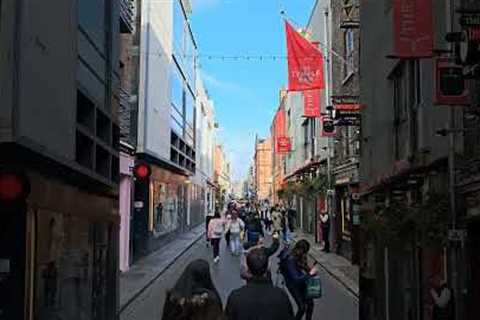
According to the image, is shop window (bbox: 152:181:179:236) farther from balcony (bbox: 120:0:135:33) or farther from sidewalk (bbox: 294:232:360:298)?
balcony (bbox: 120:0:135:33)

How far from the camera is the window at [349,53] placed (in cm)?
2882

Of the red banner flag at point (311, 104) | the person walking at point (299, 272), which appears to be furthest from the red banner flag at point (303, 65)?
the person walking at point (299, 272)

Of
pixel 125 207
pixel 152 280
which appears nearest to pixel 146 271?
pixel 152 280

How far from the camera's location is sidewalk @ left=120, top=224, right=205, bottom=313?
62.6ft

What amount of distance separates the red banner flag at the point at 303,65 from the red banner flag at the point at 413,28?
15.7 m

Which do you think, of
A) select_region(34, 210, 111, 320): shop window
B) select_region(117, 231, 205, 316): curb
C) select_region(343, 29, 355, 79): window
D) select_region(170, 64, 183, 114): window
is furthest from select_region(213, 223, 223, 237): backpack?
select_region(170, 64, 183, 114): window

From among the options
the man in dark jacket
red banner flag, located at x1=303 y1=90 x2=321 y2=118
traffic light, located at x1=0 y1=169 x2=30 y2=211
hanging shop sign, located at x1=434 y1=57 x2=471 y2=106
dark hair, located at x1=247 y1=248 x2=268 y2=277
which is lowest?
the man in dark jacket

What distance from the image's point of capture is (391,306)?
14266mm

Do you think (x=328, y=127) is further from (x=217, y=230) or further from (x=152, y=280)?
(x=152, y=280)

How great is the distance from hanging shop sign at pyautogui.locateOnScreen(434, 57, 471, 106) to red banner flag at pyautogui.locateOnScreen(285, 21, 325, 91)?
17427mm

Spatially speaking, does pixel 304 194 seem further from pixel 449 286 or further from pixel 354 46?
pixel 449 286

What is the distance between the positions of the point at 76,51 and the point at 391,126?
6.49 m

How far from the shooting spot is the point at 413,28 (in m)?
12.1

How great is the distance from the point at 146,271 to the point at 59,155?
1419cm
